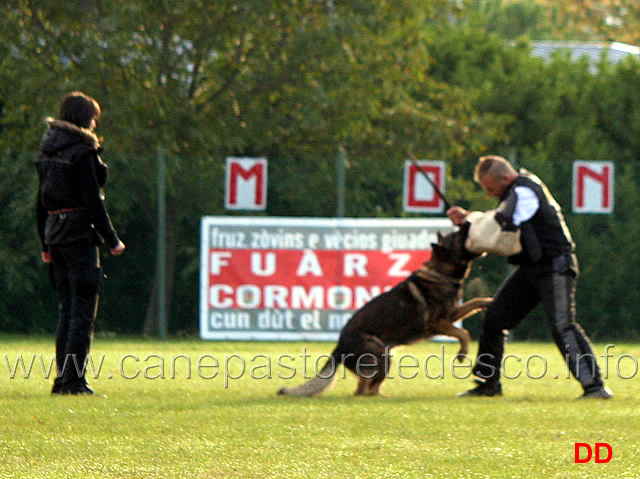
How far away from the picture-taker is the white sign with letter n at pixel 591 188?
14.4m

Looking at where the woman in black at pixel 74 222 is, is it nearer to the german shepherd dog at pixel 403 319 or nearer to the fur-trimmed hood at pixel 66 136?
the fur-trimmed hood at pixel 66 136

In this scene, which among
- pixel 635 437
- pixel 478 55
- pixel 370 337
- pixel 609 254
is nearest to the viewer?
pixel 635 437

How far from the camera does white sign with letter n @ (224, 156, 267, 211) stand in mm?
13789

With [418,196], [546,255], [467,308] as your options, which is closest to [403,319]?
[467,308]

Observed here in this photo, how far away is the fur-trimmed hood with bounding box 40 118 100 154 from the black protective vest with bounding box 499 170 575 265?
9.10 feet

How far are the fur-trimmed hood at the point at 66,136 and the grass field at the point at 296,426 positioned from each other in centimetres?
159

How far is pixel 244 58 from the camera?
1584 centimetres

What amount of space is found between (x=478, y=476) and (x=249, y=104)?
35.8ft

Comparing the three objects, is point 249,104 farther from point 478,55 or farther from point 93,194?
point 93,194

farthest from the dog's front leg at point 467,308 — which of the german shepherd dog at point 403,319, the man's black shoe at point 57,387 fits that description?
the man's black shoe at point 57,387

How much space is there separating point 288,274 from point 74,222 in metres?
6.18

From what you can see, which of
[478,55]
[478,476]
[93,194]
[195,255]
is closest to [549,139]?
[478,55]

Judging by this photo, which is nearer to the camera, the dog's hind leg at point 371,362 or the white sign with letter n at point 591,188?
the dog's hind leg at point 371,362

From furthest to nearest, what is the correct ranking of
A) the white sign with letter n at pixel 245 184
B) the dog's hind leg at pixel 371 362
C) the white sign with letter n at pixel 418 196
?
the white sign with letter n at pixel 418 196 → the white sign with letter n at pixel 245 184 → the dog's hind leg at pixel 371 362
